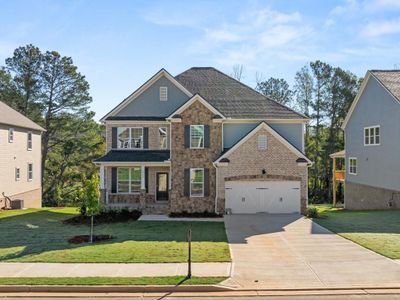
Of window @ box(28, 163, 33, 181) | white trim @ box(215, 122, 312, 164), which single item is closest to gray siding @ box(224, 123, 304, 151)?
white trim @ box(215, 122, 312, 164)

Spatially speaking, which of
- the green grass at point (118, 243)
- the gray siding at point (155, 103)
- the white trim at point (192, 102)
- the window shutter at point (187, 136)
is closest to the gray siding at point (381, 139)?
the white trim at point (192, 102)

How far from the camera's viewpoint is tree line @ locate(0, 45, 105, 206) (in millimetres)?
46094

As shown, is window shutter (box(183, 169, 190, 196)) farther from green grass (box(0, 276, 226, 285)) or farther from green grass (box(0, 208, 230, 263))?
green grass (box(0, 276, 226, 285))

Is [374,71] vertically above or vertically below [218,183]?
above

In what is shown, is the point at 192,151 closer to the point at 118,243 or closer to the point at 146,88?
the point at 146,88

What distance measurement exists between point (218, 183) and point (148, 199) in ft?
17.2

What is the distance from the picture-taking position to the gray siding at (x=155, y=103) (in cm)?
2764

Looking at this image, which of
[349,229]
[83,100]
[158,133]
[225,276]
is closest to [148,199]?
[158,133]

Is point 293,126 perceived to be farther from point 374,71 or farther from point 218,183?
point 374,71

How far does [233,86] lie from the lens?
29688 mm

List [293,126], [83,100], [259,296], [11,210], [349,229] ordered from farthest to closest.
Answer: [83,100] → [11,210] → [293,126] → [349,229] → [259,296]

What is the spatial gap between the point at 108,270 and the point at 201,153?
1351cm

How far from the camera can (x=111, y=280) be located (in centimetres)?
1105

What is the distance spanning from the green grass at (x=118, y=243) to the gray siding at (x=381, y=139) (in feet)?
Answer: 46.2
